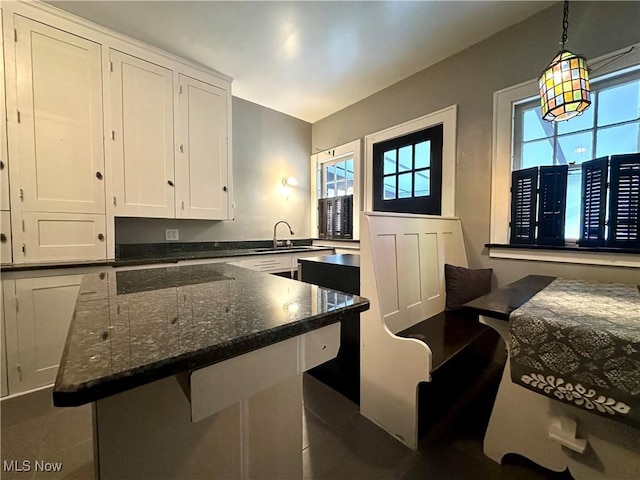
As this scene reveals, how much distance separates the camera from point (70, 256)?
1897 millimetres

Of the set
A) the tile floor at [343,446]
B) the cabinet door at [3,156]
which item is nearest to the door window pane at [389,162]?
the tile floor at [343,446]

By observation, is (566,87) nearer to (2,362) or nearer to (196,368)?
(196,368)

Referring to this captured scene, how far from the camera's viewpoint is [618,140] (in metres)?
1.61

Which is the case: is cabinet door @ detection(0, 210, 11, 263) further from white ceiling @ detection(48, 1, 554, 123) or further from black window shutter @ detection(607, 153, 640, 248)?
black window shutter @ detection(607, 153, 640, 248)

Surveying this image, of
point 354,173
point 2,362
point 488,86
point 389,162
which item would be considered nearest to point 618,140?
point 488,86

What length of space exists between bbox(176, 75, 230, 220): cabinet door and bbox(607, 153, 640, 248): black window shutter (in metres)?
2.95

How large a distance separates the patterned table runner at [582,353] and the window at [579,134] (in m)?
1.06

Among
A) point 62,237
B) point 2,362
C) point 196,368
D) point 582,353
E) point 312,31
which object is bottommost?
point 2,362

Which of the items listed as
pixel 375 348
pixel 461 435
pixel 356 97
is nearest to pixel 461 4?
pixel 356 97

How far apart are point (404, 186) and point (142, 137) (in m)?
2.47

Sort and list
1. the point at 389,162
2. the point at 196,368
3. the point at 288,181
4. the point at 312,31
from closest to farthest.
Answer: the point at 196,368 → the point at 312,31 → the point at 389,162 → the point at 288,181

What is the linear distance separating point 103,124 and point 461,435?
3.15 metres

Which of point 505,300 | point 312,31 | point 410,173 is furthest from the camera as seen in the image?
point 410,173

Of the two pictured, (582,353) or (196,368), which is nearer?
(196,368)
